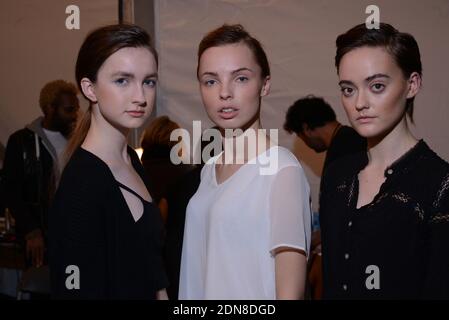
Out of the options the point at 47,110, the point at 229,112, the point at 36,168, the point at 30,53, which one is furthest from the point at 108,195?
the point at 30,53

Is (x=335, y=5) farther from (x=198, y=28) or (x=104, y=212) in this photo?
(x=104, y=212)

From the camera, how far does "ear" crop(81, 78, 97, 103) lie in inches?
45.3

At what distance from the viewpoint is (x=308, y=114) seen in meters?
1.98

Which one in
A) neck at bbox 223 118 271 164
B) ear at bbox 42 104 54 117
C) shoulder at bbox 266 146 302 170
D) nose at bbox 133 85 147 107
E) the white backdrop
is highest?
the white backdrop

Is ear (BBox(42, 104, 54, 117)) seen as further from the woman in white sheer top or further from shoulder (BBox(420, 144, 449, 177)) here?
shoulder (BBox(420, 144, 449, 177))

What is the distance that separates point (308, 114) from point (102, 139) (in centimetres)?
98


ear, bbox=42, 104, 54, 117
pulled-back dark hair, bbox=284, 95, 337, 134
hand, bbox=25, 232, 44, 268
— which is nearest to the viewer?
hand, bbox=25, 232, 44, 268

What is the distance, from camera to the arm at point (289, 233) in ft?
3.43

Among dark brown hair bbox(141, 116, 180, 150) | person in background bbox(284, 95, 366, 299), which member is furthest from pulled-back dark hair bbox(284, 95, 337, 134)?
dark brown hair bbox(141, 116, 180, 150)

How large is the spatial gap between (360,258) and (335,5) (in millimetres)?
1078

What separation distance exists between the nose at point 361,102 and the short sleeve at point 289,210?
0.50 ft

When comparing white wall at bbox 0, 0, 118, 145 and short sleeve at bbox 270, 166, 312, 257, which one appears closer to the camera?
short sleeve at bbox 270, 166, 312, 257

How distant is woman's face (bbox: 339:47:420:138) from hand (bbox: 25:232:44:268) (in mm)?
976

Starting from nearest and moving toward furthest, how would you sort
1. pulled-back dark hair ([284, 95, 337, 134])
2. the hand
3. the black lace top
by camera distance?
the black lace top < the hand < pulled-back dark hair ([284, 95, 337, 134])
